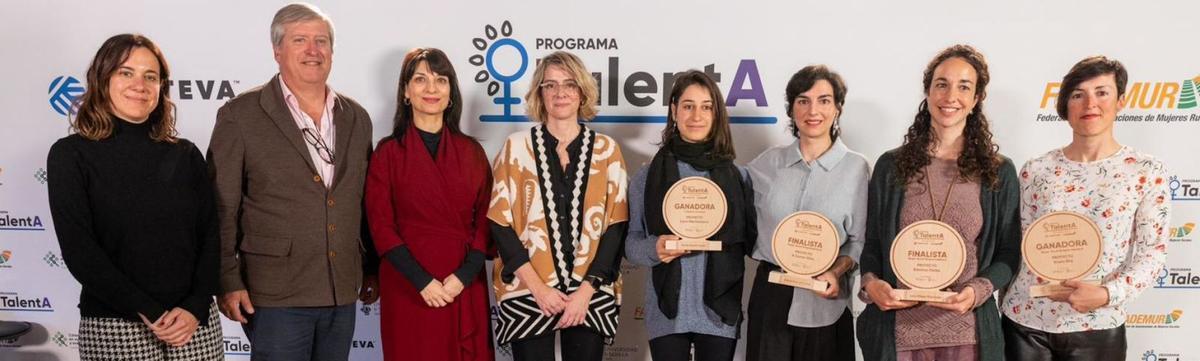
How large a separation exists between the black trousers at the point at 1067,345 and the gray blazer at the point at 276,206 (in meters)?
2.11

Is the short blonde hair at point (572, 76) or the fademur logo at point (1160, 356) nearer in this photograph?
the short blonde hair at point (572, 76)

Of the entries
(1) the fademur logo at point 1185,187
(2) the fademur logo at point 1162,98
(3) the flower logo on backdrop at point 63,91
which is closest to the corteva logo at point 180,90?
(3) the flower logo on backdrop at point 63,91

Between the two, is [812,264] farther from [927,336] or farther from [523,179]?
[523,179]

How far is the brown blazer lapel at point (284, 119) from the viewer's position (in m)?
2.26

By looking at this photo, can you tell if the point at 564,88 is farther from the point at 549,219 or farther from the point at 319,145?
the point at 319,145

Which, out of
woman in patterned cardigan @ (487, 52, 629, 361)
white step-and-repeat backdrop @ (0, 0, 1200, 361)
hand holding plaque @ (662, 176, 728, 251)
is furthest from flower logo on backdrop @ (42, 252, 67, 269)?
hand holding plaque @ (662, 176, 728, 251)

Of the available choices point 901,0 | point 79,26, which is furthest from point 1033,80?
point 79,26

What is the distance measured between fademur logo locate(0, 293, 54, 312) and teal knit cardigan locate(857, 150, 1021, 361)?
12.1 feet

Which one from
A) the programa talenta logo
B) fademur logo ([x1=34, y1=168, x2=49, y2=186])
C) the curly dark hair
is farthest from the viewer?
fademur logo ([x1=34, y1=168, x2=49, y2=186])

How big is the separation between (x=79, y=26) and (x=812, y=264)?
10.9 ft

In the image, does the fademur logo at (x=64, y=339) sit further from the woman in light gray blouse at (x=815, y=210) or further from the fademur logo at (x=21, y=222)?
the woman in light gray blouse at (x=815, y=210)

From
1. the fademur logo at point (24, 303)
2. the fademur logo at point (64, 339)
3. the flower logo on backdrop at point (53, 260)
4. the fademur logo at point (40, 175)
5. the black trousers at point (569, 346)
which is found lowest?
the fademur logo at point (64, 339)

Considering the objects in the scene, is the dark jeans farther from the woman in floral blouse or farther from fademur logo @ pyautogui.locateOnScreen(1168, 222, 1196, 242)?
fademur logo @ pyautogui.locateOnScreen(1168, 222, 1196, 242)

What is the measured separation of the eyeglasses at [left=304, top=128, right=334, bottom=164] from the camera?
2.31 metres
